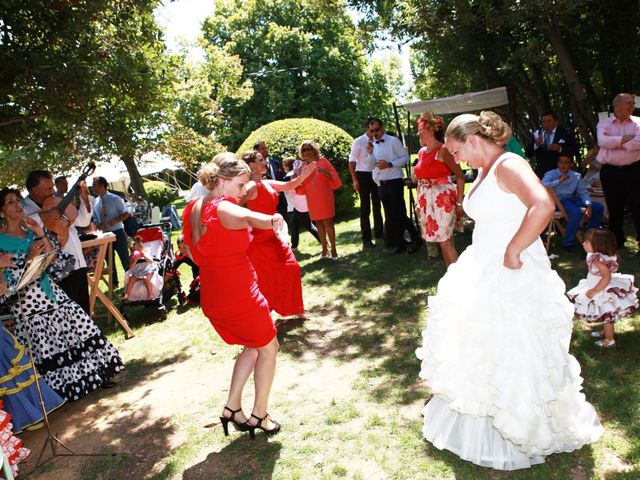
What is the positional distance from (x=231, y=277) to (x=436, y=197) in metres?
3.86

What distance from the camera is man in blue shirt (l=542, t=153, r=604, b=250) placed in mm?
7504

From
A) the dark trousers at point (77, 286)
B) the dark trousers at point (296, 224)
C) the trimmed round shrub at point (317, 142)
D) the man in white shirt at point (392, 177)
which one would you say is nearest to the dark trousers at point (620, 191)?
the man in white shirt at point (392, 177)

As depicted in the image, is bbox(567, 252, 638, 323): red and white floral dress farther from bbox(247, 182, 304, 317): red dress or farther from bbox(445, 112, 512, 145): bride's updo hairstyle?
bbox(247, 182, 304, 317): red dress

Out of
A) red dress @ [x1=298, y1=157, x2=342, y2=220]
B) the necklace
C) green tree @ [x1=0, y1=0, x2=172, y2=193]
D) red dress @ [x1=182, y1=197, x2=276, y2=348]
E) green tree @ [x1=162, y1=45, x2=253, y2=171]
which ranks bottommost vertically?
red dress @ [x1=182, y1=197, x2=276, y2=348]

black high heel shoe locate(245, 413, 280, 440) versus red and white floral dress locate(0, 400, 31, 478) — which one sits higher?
red and white floral dress locate(0, 400, 31, 478)

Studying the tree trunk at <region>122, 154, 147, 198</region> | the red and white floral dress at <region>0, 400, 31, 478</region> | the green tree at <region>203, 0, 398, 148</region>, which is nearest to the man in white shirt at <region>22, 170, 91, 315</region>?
the red and white floral dress at <region>0, 400, 31, 478</region>

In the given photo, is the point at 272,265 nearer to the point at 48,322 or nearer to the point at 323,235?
the point at 48,322

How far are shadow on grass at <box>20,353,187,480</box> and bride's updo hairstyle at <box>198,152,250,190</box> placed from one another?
6.99ft

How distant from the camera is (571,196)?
779cm

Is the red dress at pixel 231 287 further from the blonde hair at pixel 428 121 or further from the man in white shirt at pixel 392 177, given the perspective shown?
the man in white shirt at pixel 392 177

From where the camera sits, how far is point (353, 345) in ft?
17.9

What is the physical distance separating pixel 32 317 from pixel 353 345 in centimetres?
313

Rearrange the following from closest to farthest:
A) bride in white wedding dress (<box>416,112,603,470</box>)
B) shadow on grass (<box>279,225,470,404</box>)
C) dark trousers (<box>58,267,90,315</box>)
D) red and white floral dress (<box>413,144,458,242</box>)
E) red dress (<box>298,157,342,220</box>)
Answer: bride in white wedding dress (<box>416,112,603,470</box>) → shadow on grass (<box>279,225,470,404</box>) → dark trousers (<box>58,267,90,315</box>) → red and white floral dress (<box>413,144,458,242</box>) → red dress (<box>298,157,342,220</box>)

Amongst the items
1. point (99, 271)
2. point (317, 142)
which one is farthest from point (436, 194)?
point (317, 142)
